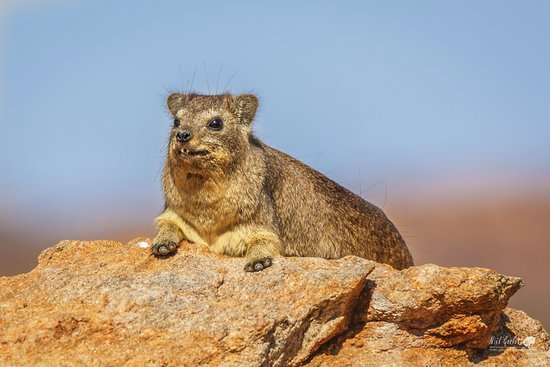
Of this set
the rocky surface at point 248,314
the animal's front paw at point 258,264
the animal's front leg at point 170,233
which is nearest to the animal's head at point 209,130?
the animal's front leg at point 170,233

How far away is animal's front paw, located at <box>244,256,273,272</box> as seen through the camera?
1184 cm

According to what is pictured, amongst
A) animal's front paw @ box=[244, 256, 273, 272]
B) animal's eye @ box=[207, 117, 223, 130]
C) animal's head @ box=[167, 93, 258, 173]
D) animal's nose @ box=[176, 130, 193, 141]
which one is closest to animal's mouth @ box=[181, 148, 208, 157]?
animal's head @ box=[167, 93, 258, 173]

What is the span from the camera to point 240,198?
13203 mm

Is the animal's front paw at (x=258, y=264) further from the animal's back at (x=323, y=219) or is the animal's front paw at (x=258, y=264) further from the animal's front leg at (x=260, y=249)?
the animal's back at (x=323, y=219)

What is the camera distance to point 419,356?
11.5 m

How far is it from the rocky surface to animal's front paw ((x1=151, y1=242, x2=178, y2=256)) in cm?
10

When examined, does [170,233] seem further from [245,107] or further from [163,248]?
[245,107]

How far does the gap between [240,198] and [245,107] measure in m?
1.44

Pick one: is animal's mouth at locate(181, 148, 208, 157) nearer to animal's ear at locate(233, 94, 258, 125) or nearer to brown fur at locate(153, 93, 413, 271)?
brown fur at locate(153, 93, 413, 271)

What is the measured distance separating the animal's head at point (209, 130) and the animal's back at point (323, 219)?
26.9 inches

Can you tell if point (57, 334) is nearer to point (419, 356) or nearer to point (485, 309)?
point (419, 356)

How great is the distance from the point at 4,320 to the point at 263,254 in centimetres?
307

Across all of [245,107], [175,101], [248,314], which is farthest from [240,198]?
[248,314]

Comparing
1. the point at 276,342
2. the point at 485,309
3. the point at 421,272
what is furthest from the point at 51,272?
the point at 485,309
